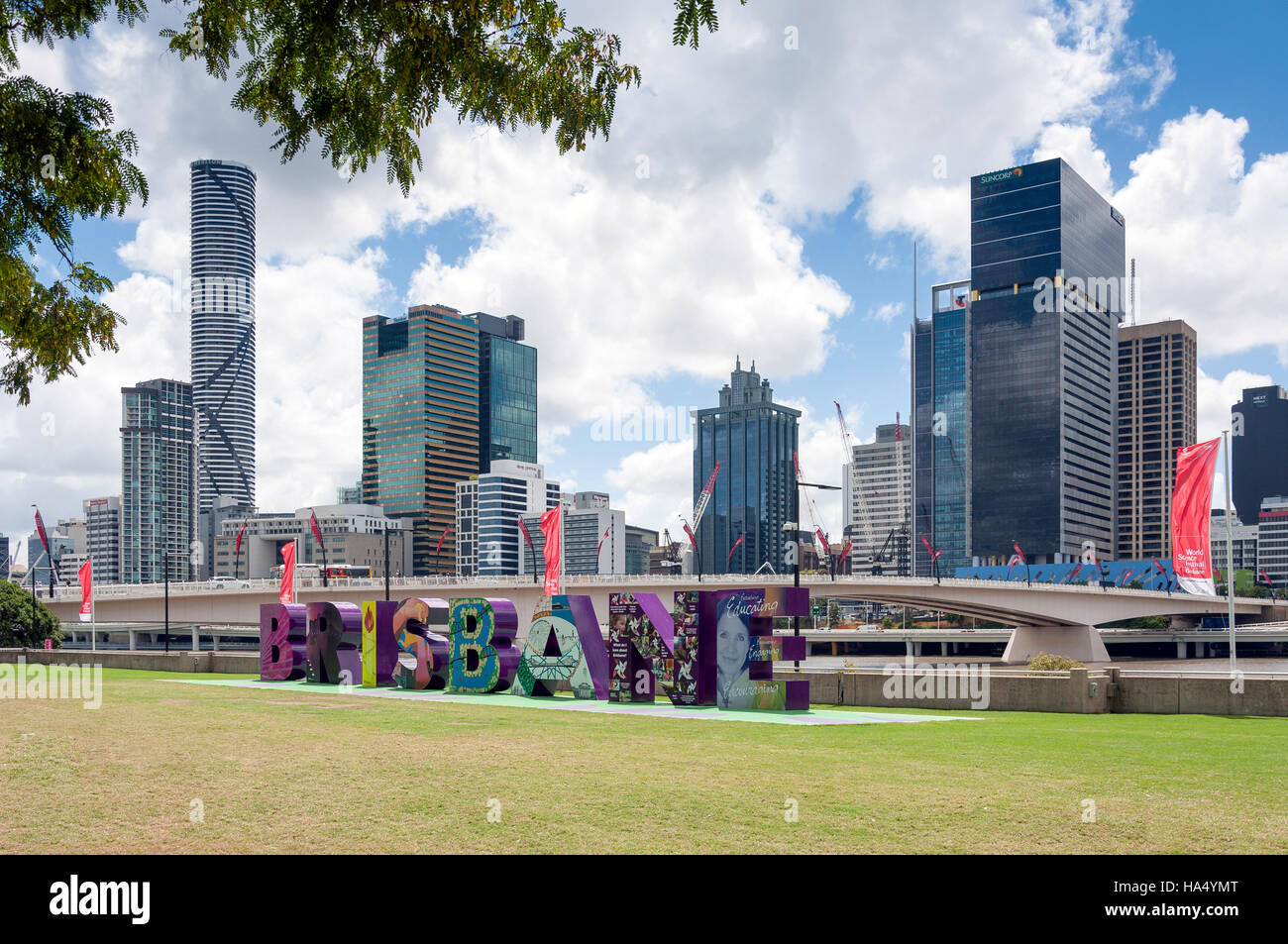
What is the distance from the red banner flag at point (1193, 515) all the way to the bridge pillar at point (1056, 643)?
91.8 m

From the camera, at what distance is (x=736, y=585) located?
10612cm

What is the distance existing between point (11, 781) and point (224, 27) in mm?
9914

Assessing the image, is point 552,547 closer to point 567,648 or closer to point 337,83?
point 567,648

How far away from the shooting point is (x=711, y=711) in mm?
30219

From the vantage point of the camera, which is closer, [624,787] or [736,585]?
[624,787]

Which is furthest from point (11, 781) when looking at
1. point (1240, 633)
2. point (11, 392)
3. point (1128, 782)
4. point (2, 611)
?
point (1240, 633)

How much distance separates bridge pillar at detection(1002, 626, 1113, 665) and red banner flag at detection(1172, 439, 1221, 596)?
3615 inches

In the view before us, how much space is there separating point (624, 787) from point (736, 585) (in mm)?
93358

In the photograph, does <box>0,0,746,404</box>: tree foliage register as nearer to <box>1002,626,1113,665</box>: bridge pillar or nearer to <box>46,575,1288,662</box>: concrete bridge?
<box>46,575,1288,662</box>: concrete bridge

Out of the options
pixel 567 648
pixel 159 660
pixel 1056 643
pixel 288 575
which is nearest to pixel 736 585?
pixel 1056 643

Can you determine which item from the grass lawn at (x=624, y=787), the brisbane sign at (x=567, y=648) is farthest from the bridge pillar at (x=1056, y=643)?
the grass lawn at (x=624, y=787)

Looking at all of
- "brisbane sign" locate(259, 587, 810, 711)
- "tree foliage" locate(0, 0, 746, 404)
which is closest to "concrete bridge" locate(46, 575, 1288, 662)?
"brisbane sign" locate(259, 587, 810, 711)

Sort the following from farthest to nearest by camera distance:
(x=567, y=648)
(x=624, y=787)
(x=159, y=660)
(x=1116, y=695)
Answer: (x=159, y=660) → (x=567, y=648) → (x=1116, y=695) → (x=624, y=787)

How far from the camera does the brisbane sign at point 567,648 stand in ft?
103
